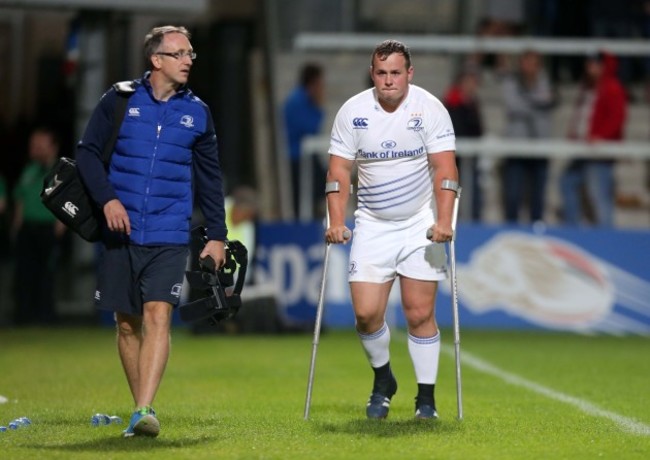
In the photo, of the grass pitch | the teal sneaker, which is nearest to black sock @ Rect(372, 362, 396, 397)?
the grass pitch

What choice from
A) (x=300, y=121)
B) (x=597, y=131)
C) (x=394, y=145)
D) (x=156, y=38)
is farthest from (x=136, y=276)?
(x=597, y=131)

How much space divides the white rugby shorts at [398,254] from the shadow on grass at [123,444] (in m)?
1.66

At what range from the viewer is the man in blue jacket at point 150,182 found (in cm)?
930

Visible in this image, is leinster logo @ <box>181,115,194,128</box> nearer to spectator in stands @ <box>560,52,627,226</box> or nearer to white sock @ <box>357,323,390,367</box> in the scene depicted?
white sock @ <box>357,323,390,367</box>

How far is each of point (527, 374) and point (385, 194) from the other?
467 cm

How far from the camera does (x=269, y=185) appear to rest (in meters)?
24.0

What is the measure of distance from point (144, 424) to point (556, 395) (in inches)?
172

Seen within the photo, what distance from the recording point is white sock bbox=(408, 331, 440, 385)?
10.2 metres

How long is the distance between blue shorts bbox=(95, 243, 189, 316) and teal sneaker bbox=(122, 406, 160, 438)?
668mm

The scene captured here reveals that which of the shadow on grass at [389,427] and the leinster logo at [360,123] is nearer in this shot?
the shadow on grass at [389,427]

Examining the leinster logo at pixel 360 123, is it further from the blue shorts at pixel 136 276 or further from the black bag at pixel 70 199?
the black bag at pixel 70 199

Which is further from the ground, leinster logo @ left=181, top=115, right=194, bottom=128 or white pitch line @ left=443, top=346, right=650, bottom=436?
leinster logo @ left=181, top=115, right=194, bottom=128

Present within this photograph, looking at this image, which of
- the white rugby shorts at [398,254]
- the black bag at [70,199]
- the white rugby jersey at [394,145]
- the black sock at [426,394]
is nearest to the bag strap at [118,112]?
the black bag at [70,199]

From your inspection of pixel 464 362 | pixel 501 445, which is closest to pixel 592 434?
pixel 501 445
